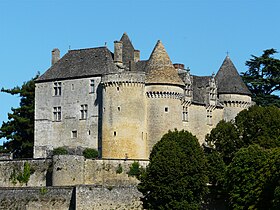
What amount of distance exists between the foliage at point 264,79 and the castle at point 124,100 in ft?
27.3

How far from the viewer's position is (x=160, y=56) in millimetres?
73875

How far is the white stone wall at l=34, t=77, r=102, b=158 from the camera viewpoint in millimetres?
74188

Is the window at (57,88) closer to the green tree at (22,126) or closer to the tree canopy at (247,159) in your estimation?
the green tree at (22,126)

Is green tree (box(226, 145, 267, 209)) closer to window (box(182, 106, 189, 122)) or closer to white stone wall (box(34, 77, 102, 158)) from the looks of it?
window (box(182, 106, 189, 122))

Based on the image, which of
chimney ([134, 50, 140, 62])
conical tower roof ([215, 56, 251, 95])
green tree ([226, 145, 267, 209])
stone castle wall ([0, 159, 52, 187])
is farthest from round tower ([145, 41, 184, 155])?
green tree ([226, 145, 267, 209])

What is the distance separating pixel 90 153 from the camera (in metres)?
71.8

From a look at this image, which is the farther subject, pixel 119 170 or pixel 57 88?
pixel 57 88

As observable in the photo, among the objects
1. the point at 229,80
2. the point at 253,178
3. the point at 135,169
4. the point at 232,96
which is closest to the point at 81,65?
the point at 135,169

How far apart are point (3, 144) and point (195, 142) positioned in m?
25.2

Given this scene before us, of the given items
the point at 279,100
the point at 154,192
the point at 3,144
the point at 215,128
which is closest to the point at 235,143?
the point at 215,128

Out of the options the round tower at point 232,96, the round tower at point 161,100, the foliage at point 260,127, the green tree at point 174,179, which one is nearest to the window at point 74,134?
the round tower at point 161,100

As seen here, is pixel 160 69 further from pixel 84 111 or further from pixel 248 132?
pixel 248 132

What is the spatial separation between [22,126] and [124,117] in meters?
14.0

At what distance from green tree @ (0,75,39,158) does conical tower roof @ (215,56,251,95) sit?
52.6 ft
